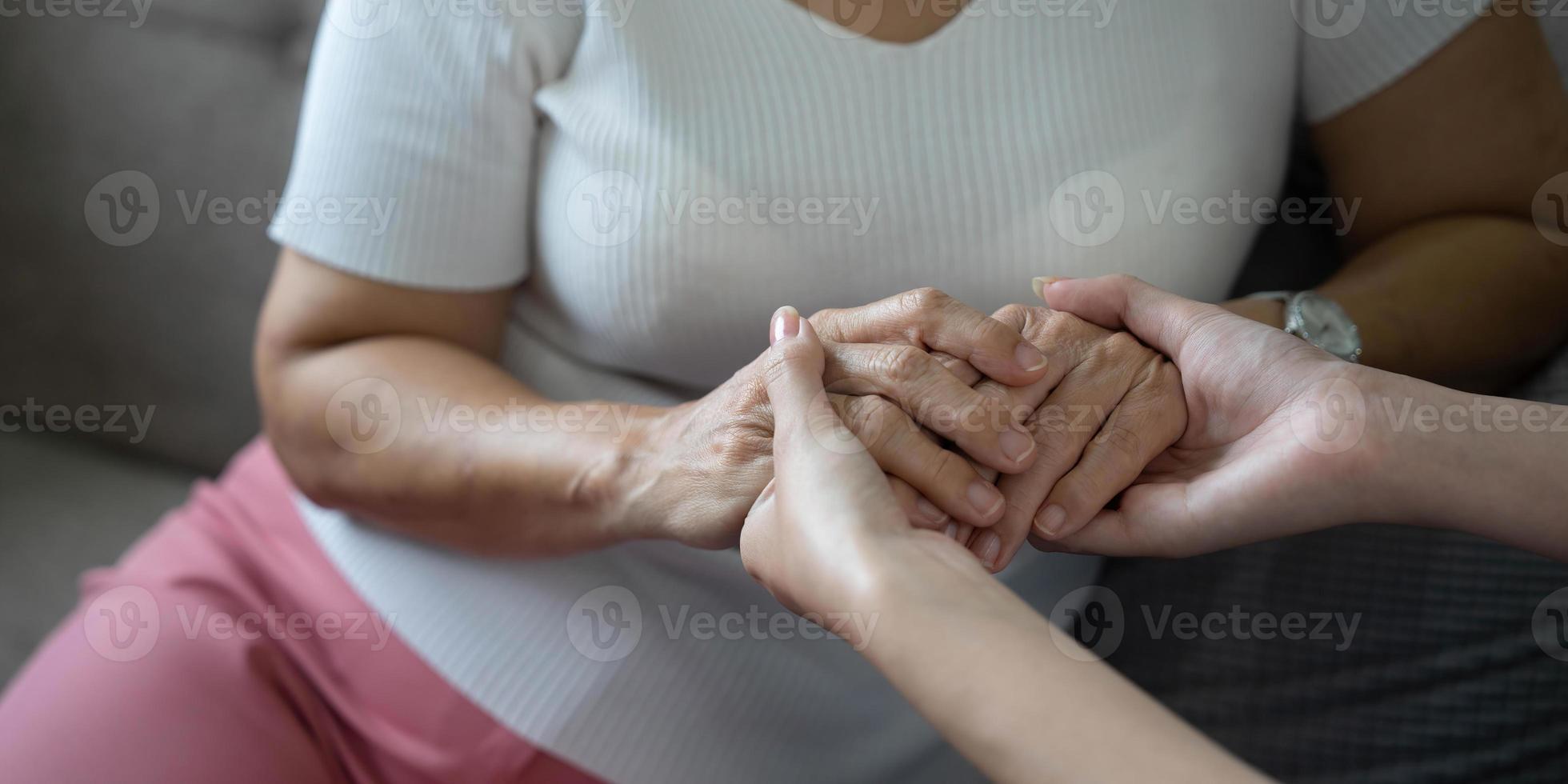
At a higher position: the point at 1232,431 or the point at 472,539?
the point at 1232,431

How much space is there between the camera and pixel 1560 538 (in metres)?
0.56

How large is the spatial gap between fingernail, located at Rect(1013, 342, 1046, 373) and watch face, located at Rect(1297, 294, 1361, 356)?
9.3 inches

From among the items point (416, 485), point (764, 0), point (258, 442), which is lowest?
point (258, 442)

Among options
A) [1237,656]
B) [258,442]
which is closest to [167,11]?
[258,442]

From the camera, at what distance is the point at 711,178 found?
0.71 meters

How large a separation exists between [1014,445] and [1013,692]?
8.5 inches

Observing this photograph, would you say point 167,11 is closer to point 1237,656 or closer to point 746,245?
point 746,245

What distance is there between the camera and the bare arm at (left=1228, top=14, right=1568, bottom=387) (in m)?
0.77

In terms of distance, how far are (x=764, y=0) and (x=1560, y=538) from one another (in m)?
0.59
